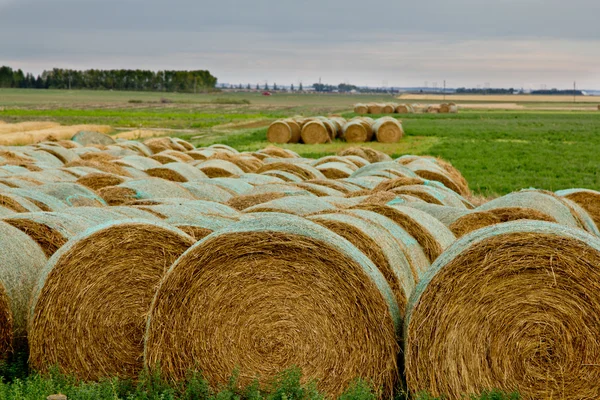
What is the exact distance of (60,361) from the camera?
700 centimetres

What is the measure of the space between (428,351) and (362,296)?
65cm

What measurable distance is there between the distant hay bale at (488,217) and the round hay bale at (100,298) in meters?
3.74

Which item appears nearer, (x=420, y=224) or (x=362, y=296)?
(x=362, y=296)

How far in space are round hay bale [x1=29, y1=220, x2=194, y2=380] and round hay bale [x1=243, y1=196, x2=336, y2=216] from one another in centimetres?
245

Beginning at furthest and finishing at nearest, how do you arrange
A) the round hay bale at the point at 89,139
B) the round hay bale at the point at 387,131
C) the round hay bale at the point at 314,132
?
the round hay bale at the point at 387,131 < the round hay bale at the point at 314,132 < the round hay bale at the point at 89,139

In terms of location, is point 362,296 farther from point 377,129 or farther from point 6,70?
point 6,70

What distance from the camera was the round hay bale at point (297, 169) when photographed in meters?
17.1

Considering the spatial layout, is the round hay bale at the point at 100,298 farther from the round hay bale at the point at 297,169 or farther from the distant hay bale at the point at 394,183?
the round hay bale at the point at 297,169

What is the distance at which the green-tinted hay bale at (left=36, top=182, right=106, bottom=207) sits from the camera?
11.2 m

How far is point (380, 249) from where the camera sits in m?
7.52

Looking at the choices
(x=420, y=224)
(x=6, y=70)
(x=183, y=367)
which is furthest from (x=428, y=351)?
(x=6, y=70)

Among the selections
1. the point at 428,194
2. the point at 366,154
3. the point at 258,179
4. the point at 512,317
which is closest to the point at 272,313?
the point at 512,317

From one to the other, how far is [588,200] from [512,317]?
7.56 metres

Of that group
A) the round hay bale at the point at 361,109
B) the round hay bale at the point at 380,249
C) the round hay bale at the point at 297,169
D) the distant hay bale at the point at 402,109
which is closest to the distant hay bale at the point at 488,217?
the round hay bale at the point at 380,249
